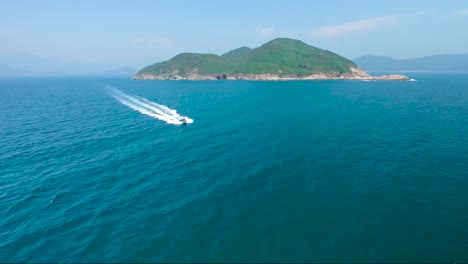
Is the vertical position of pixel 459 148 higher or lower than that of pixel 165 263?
higher

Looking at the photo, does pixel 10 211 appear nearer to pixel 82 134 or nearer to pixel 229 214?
pixel 229 214

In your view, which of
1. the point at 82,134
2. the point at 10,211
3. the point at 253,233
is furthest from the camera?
the point at 82,134

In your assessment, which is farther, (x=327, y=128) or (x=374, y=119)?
(x=374, y=119)

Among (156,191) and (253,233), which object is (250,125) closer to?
(156,191)

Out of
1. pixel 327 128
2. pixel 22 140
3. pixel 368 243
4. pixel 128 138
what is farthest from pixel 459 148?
pixel 22 140

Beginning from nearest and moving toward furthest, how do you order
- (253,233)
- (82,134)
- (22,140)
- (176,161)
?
(253,233) < (176,161) < (22,140) < (82,134)

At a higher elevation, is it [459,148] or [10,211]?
[459,148]

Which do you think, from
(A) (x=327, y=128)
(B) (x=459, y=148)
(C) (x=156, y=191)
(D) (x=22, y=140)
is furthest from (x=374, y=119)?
(D) (x=22, y=140)
